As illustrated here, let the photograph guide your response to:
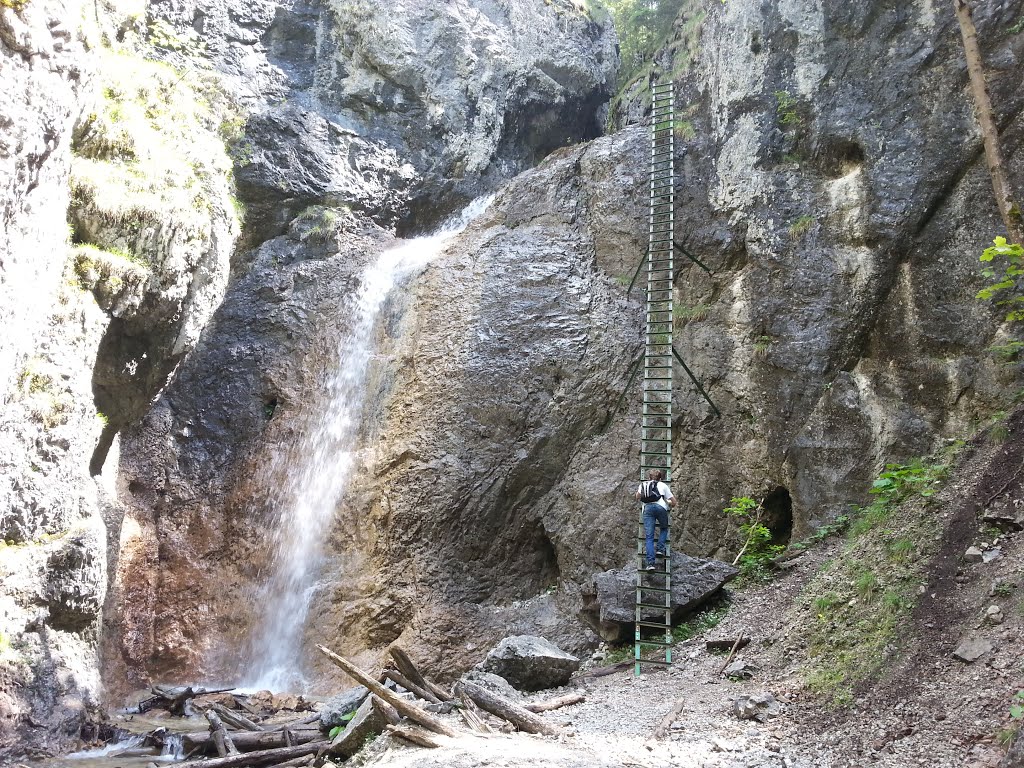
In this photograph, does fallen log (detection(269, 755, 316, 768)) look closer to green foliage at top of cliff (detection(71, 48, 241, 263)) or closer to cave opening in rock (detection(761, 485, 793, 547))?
cave opening in rock (detection(761, 485, 793, 547))

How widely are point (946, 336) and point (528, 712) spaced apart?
24.8 feet

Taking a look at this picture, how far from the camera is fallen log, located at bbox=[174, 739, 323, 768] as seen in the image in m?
8.14

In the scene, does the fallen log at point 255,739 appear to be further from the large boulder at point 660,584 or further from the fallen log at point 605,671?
the large boulder at point 660,584

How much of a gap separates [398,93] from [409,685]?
50.8 feet

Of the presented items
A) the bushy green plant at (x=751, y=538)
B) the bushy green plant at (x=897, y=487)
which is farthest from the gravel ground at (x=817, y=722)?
the bushy green plant at (x=751, y=538)

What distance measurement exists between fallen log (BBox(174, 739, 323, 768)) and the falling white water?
12.2 feet

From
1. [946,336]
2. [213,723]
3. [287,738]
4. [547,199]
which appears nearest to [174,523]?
[213,723]

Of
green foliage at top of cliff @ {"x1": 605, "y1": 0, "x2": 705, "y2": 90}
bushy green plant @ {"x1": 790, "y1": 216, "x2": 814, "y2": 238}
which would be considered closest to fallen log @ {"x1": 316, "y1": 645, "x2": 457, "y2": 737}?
bushy green plant @ {"x1": 790, "y1": 216, "x2": 814, "y2": 238}

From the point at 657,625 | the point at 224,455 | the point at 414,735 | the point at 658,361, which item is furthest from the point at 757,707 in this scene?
the point at 224,455

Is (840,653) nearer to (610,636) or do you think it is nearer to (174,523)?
(610,636)

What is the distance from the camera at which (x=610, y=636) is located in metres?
10.0

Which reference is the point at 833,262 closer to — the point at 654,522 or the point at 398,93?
the point at 654,522

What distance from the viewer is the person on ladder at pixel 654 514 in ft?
33.0

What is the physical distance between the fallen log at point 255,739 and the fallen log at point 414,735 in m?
2.32
